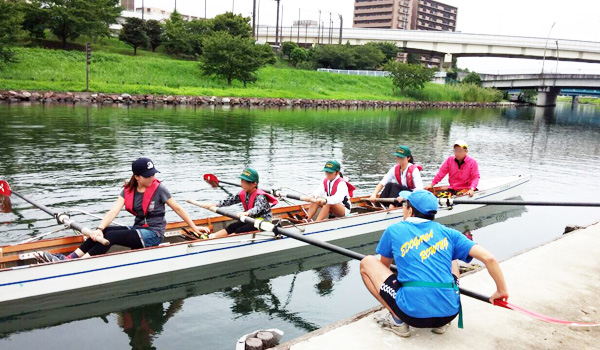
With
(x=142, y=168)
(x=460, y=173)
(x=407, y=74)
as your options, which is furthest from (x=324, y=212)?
(x=407, y=74)

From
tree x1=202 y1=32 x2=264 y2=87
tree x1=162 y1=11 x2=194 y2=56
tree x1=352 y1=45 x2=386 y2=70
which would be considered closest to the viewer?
tree x1=202 y1=32 x2=264 y2=87

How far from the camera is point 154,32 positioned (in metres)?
69.9

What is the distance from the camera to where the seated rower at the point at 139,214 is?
815 cm

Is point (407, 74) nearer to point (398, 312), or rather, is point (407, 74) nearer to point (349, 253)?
point (349, 253)

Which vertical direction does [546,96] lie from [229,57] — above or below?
below

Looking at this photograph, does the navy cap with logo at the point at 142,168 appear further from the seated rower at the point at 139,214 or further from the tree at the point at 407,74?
the tree at the point at 407,74

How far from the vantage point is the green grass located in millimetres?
47719

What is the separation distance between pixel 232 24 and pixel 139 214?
66.9 metres

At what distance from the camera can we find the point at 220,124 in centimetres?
3519

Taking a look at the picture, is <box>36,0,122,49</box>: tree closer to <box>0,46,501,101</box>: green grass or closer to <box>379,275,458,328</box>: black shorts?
<box>0,46,501,101</box>: green grass

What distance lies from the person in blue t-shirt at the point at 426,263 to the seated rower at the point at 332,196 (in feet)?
18.9

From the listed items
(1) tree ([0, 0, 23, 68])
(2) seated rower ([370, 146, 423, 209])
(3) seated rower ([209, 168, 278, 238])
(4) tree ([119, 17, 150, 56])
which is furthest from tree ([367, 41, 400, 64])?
(3) seated rower ([209, 168, 278, 238])

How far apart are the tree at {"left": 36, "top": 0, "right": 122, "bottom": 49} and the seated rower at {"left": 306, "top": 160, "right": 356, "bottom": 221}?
5423 centimetres

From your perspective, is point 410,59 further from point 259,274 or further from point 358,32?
point 259,274
